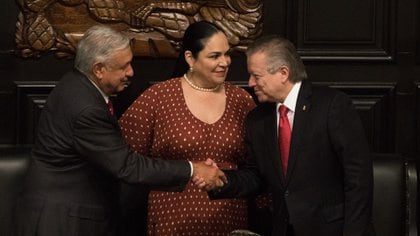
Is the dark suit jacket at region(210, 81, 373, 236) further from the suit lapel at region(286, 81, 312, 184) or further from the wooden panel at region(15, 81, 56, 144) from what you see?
the wooden panel at region(15, 81, 56, 144)

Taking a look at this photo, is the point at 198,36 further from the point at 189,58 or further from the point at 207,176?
the point at 207,176

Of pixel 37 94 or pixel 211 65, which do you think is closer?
pixel 211 65

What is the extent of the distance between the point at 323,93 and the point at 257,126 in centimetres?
33

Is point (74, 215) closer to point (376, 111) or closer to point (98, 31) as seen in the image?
point (98, 31)

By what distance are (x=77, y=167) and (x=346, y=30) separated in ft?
5.70

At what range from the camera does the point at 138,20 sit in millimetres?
5262

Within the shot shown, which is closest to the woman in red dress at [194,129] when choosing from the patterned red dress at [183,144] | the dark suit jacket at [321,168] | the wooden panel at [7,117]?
the patterned red dress at [183,144]

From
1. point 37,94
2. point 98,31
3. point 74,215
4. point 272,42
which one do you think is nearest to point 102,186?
point 74,215

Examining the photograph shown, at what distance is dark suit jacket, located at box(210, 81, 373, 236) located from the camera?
4.12 m

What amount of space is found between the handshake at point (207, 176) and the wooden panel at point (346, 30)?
1.10 metres

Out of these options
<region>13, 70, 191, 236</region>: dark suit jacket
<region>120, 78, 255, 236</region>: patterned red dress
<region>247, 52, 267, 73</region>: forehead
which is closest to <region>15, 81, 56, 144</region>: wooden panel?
<region>120, 78, 255, 236</region>: patterned red dress

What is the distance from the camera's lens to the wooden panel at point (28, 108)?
17.5 ft

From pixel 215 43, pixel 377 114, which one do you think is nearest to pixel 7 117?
pixel 215 43

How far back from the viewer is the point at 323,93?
4227 millimetres
